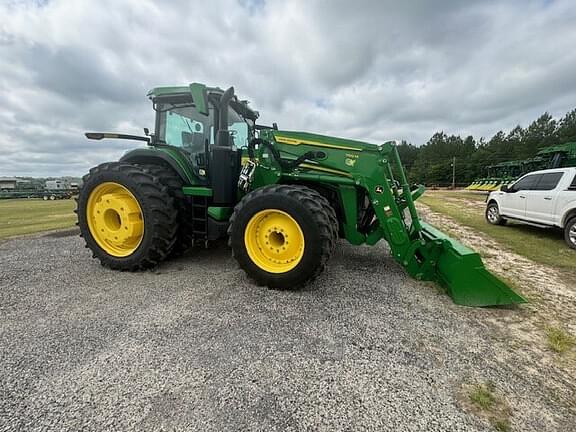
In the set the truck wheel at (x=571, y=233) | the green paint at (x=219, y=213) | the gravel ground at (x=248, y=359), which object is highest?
the green paint at (x=219, y=213)

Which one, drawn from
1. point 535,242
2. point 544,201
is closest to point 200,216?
point 535,242

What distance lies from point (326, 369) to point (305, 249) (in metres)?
1.30

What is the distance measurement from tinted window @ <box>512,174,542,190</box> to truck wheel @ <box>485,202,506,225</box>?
0.93 metres

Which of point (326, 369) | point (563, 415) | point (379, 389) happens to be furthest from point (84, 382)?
point (563, 415)

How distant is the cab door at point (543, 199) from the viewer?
20.8ft

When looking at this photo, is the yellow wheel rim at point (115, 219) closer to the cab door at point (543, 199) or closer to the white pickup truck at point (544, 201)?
the white pickup truck at point (544, 201)

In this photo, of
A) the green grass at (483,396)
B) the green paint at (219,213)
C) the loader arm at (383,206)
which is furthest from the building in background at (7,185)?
the green grass at (483,396)

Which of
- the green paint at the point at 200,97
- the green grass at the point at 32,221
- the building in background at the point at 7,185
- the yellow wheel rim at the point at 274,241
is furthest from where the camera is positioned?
the building in background at the point at 7,185

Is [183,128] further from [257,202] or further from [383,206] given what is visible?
[383,206]

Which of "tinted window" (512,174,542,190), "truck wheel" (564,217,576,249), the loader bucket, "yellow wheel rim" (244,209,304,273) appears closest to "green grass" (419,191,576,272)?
"truck wheel" (564,217,576,249)

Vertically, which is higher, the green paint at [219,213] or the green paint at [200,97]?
the green paint at [200,97]

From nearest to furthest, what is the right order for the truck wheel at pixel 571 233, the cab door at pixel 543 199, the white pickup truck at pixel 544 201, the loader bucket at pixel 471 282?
the loader bucket at pixel 471 282 < the truck wheel at pixel 571 233 < the white pickup truck at pixel 544 201 < the cab door at pixel 543 199

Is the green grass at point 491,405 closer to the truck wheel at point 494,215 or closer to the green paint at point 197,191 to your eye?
the green paint at point 197,191

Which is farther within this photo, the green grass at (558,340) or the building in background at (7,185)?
the building in background at (7,185)
